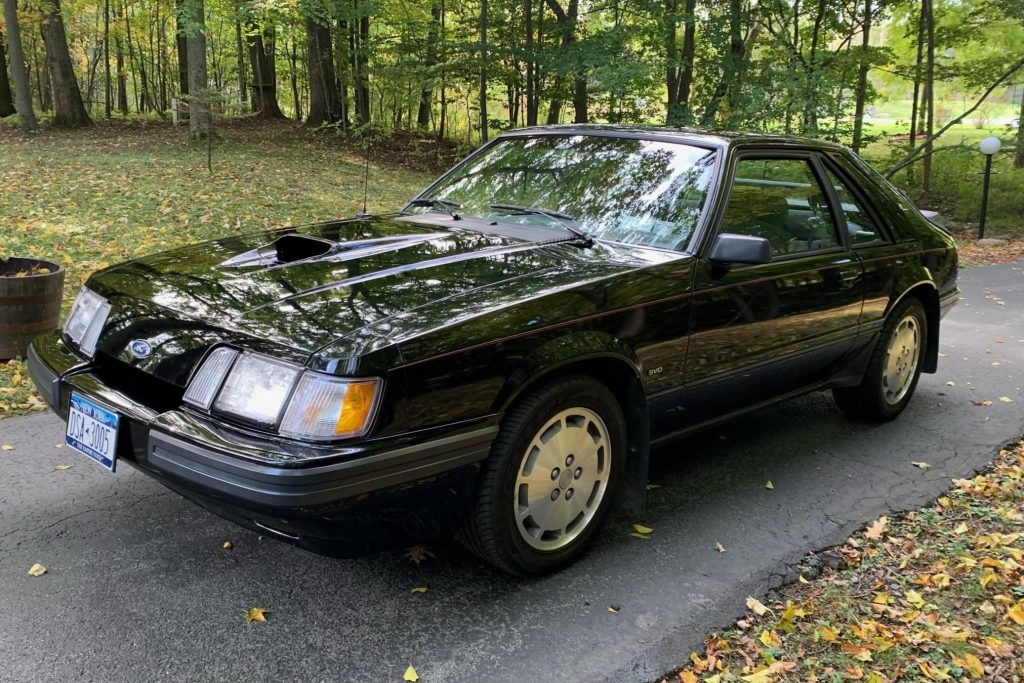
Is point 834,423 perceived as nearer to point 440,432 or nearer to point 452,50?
point 440,432

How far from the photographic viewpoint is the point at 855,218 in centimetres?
407

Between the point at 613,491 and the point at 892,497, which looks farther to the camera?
the point at 892,497

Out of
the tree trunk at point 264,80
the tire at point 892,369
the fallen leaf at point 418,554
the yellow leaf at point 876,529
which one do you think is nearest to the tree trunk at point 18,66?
the tree trunk at point 264,80

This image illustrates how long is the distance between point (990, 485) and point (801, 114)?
35.5 feet

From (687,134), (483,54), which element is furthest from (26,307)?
(483,54)

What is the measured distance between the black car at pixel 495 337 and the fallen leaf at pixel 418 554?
353mm

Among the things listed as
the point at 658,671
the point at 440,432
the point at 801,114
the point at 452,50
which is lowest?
the point at 658,671

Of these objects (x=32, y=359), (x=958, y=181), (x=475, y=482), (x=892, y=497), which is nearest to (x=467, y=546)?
(x=475, y=482)

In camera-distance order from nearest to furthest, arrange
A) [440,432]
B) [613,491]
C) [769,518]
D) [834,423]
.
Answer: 1. [440,432]
2. [613,491]
3. [769,518]
4. [834,423]

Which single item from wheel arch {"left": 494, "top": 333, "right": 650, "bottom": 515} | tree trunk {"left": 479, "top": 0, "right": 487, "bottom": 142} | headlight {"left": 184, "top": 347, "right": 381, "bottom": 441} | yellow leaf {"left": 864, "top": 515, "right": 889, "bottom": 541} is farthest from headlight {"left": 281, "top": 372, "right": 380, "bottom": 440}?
tree trunk {"left": 479, "top": 0, "right": 487, "bottom": 142}

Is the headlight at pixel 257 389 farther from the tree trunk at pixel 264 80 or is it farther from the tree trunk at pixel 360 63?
the tree trunk at pixel 264 80

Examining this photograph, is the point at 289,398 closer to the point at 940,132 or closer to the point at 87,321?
the point at 87,321

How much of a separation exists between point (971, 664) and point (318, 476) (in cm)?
212

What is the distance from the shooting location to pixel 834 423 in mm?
4625
